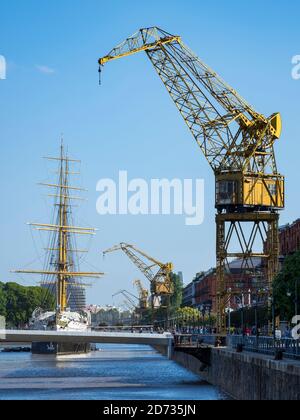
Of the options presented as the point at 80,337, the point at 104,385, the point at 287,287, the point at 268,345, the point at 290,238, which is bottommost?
the point at 104,385

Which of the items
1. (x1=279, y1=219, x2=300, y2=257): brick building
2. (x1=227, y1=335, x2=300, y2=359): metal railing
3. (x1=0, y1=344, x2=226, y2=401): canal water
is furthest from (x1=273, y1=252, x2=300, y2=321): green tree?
(x1=279, y1=219, x2=300, y2=257): brick building

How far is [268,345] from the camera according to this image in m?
55.8

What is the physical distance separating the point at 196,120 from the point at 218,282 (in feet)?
49.7

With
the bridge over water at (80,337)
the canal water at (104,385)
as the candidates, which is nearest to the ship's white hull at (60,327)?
the bridge over water at (80,337)

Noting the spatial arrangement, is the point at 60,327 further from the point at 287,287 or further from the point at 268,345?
the point at 268,345

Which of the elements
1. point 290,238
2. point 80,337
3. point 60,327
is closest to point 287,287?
point 80,337

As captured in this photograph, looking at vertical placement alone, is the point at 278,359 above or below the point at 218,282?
below

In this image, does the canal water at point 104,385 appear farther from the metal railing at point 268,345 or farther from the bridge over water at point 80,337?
the bridge over water at point 80,337

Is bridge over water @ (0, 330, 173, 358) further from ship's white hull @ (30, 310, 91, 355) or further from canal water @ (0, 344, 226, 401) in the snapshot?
ship's white hull @ (30, 310, 91, 355)

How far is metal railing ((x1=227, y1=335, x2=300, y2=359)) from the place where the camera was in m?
46.6

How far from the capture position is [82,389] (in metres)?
67.4

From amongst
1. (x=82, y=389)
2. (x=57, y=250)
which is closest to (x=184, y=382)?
(x=82, y=389)
